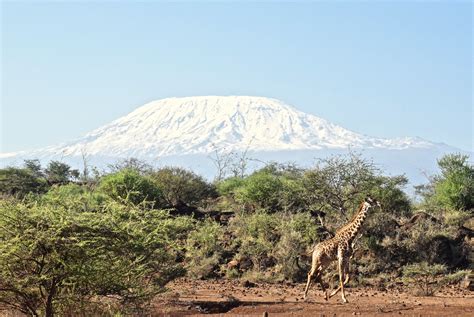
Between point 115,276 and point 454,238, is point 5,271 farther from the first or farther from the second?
point 454,238

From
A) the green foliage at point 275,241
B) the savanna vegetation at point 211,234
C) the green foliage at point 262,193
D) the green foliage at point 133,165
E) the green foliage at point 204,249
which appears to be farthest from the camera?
the green foliage at point 133,165

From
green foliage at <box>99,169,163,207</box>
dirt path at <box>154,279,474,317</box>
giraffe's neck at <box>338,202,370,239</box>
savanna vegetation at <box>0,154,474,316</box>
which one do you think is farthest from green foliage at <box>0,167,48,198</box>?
giraffe's neck at <box>338,202,370,239</box>

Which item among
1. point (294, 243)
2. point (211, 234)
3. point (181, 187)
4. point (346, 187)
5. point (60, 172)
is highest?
point (60, 172)

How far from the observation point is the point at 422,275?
22.2 m

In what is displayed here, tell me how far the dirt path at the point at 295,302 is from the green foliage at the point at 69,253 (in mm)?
3627

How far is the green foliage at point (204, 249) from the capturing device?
25.0 meters

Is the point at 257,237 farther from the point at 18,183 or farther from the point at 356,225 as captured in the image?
the point at 18,183

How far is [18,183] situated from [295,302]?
80.7 feet

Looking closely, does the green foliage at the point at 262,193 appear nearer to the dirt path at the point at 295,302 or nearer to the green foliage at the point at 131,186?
the green foliage at the point at 131,186

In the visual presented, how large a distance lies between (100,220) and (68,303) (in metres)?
2.11

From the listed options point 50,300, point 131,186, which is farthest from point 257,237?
point 50,300

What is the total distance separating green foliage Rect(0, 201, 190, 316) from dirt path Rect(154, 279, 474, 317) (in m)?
3.63

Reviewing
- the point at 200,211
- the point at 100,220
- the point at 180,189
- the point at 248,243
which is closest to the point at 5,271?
the point at 100,220

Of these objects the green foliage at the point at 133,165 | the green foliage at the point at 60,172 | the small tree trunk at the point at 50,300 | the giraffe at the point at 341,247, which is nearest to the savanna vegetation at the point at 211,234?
the small tree trunk at the point at 50,300
